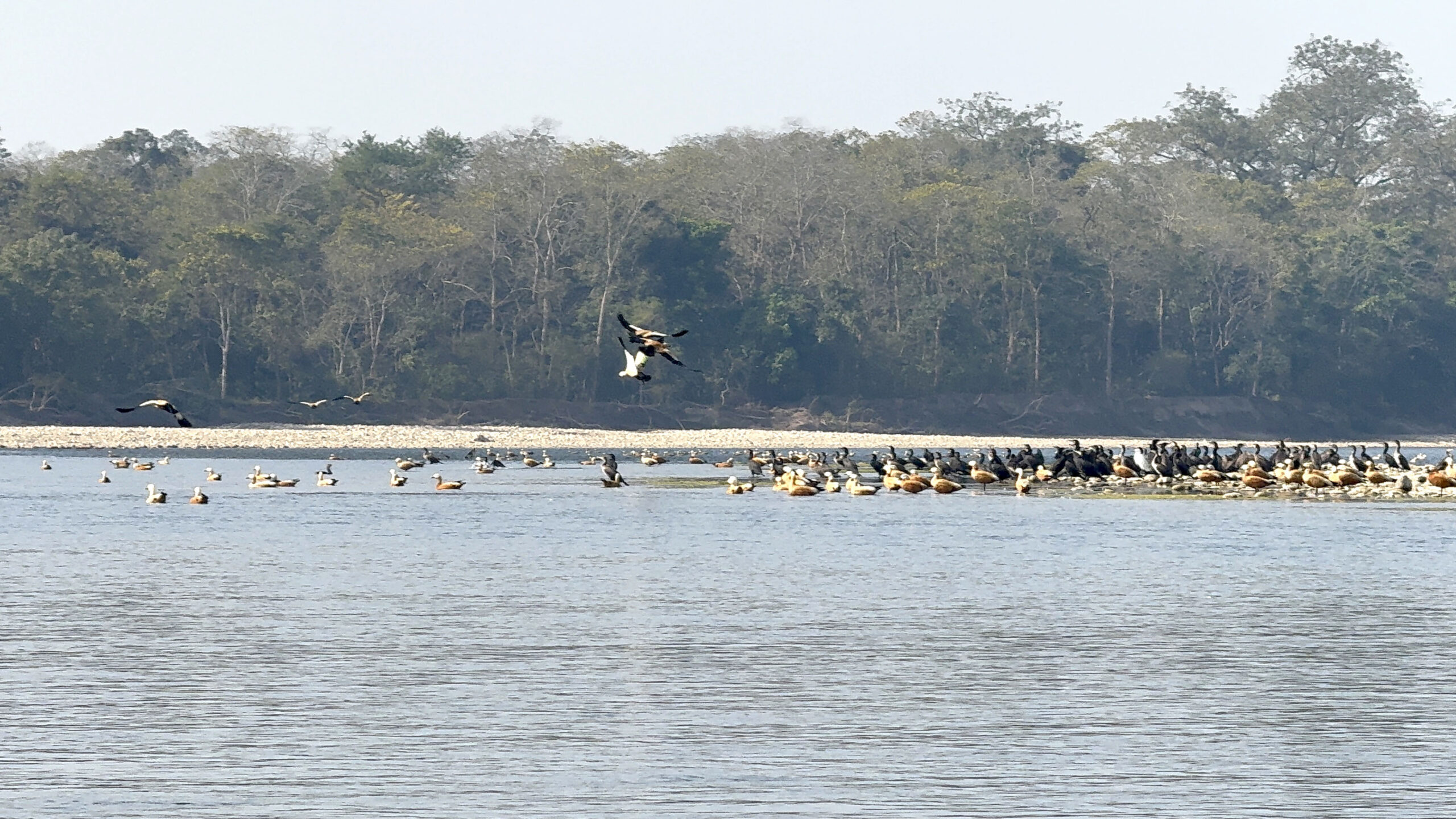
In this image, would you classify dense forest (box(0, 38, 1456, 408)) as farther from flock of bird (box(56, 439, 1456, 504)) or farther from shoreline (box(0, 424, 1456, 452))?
Answer: flock of bird (box(56, 439, 1456, 504))

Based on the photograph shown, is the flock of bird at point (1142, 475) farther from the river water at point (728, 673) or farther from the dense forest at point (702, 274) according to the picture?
the dense forest at point (702, 274)

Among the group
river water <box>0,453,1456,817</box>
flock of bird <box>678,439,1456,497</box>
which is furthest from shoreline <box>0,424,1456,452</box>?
river water <box>0,453,1456,817</box>

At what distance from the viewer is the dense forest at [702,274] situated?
10012 cm

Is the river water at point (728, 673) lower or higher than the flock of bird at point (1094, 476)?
lower

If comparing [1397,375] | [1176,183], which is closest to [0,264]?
[1176,183]

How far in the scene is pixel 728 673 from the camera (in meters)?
22.4

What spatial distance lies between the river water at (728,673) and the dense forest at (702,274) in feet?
192

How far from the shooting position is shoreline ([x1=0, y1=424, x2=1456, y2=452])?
300 feet

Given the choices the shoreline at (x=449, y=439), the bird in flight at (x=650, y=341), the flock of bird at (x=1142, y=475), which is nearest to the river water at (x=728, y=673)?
the bird in flight at (x=650, y=341)

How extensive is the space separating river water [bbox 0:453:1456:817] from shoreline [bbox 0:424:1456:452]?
50213 mm

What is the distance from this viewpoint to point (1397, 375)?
126 m

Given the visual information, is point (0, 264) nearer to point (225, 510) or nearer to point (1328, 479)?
point (225, 510)

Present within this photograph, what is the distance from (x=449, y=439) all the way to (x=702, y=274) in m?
18.2

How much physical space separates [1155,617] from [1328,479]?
29857mm
